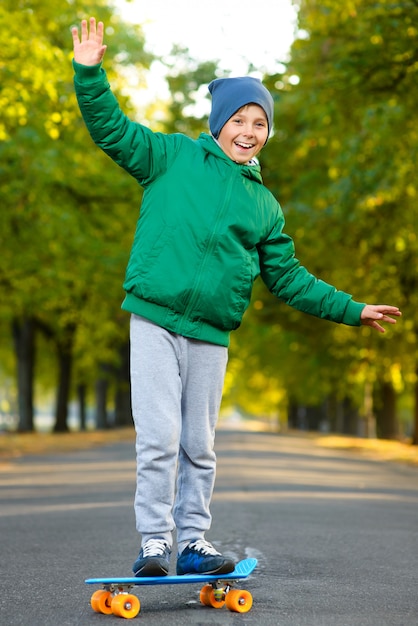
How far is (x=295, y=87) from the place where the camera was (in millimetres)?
21047

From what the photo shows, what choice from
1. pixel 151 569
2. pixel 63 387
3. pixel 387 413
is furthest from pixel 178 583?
pixel 387 413

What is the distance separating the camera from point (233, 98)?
5.05 metres

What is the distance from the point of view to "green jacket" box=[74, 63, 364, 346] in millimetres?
4840

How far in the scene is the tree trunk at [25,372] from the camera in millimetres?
35594

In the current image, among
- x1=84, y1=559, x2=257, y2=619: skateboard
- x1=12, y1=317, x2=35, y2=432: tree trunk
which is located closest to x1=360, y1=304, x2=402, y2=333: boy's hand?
x1=84, y1=559, x2=257, y2=619: skateboard

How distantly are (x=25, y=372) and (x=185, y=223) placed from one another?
31.7 metres

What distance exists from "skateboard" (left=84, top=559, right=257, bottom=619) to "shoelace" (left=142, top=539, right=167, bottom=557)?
12 centimetres

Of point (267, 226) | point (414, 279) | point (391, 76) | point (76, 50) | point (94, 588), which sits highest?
point (391, 76)

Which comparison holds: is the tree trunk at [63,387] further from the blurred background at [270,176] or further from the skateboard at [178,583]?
the skateboard at [178,583]

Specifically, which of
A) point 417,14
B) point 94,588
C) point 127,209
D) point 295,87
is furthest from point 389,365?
point 94,588

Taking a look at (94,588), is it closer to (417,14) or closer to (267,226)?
(267,226)

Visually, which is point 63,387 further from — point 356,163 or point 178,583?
point 178,583

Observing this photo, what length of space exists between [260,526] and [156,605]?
390 centimetres

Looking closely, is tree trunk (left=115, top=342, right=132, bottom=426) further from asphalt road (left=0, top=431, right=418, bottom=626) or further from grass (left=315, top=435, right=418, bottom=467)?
asphalt road (left=0, top=431, right=418, bottom=626)
